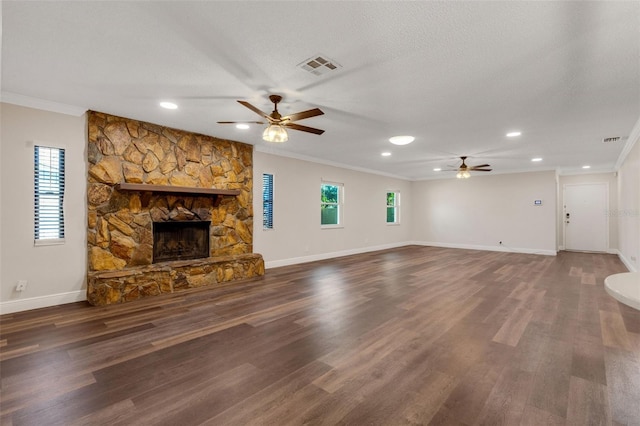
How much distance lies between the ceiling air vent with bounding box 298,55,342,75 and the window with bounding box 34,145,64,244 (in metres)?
3.55

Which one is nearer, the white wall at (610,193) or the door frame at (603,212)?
the white wall at (610,193)

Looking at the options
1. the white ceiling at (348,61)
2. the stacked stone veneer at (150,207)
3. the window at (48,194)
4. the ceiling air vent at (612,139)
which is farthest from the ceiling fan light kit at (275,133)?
the ceiling air vent at (612,139)

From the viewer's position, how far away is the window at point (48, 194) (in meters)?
3.75

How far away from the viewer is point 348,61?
2658 mm

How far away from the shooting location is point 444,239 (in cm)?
1034

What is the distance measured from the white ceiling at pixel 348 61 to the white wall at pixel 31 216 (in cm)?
32

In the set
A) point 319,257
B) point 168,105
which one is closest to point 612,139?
point 319,257

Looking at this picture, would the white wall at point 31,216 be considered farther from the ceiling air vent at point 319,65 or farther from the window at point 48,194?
the ceiling air vent at point 319,65

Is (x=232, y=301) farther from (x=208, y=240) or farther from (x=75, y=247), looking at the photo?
(x=75, y=247)

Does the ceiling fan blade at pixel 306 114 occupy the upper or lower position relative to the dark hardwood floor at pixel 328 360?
upper

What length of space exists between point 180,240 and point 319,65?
380 centimetres

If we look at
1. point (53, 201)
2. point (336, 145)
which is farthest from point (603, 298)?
point (53, 201)

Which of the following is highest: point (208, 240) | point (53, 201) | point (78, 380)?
point (53, 201)

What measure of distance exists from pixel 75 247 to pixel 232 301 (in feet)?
7.39
